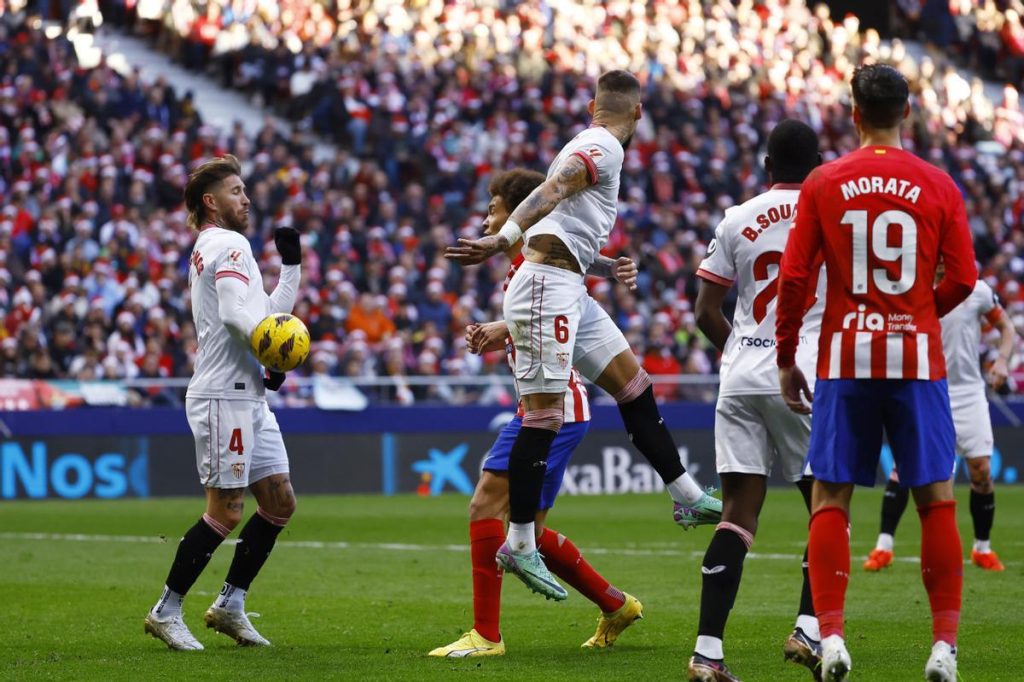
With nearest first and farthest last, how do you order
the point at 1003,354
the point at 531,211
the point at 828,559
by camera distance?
the point at 828,559 → the point at 531,211 → the point at 1003,354

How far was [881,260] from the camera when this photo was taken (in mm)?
6039

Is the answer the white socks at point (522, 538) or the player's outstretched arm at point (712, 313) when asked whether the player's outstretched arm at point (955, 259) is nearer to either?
the player's outstretched arm at point (712, 313)

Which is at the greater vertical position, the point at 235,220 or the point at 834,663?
the point at 235,220

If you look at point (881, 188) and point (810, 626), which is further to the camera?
point (810, 626)

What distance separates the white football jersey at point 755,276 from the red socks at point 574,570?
1.40 metres

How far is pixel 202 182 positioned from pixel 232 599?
6.86 feet

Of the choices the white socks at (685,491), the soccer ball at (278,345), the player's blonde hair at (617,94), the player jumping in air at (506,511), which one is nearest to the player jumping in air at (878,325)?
the white socks at (685,491)

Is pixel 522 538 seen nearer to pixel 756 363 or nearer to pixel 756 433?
pixel 756 433

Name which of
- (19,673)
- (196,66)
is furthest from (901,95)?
(196,66)

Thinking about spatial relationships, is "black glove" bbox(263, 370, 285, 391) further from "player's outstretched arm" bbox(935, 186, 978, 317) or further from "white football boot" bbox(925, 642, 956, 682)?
"white football boot" bbox(925, 642, 956, 682)

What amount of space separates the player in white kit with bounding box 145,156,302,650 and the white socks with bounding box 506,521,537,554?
142 cm

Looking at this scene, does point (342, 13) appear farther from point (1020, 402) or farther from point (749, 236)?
point (749, 236)

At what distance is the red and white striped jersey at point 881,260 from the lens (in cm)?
604

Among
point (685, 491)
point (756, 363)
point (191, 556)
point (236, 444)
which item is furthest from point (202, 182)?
point (756, 363)
